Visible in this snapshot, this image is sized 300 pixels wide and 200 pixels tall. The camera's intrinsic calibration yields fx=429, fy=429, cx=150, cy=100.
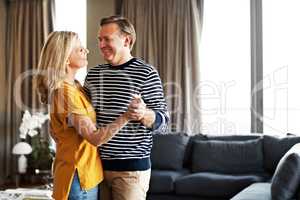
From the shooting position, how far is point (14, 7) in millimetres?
6359

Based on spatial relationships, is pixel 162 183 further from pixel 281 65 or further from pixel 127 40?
pixel 127 40

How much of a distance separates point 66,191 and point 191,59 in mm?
3916

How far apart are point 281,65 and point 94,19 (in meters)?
2.58

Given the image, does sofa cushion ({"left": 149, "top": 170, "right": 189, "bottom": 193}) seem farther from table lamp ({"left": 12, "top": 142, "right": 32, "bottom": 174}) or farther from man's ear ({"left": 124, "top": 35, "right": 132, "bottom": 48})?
man's ear ({"left": 124, "top": 35, "right": 132, "bottom": 48})

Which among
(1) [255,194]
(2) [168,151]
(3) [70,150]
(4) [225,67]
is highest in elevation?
(4) [225,67]

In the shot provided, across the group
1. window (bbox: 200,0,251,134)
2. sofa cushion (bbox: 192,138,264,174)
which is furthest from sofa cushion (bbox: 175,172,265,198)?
window (bbox: 200,0,251,134)

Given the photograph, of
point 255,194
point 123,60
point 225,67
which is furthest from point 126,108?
point 225,67

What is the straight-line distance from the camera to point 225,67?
537 cm

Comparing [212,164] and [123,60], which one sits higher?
[123,60]

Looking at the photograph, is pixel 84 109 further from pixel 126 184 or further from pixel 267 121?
pixel 267 121

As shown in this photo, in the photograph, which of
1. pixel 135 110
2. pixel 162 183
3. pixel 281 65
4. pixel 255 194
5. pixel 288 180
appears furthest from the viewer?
pixel 281 65

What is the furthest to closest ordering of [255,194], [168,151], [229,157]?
[168,151]
[229,157]
[255,194]

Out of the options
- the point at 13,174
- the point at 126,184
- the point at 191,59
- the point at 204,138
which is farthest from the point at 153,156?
the point at 126,184

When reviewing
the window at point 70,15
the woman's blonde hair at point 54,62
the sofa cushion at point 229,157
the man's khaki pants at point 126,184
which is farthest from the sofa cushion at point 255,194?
the window at point 70,15
